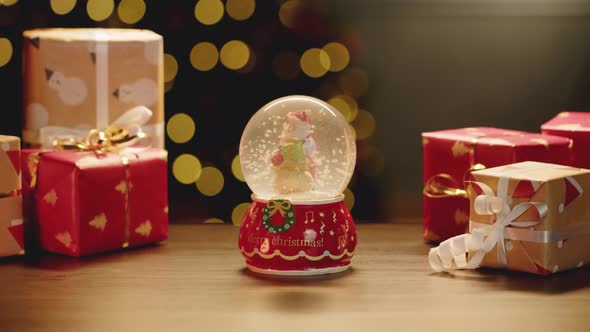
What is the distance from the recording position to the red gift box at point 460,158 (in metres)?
1.67

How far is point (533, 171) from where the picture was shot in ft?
5.06

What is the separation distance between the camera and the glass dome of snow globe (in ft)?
4.98

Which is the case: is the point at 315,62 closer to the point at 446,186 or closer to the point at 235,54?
the point at 235,54

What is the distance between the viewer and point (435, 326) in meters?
1.25

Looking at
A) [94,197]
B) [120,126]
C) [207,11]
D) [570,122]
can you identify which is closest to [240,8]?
[207,11]

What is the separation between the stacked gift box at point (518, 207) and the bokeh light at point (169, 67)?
1.99ft

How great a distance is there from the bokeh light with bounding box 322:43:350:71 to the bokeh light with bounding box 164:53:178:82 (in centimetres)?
30

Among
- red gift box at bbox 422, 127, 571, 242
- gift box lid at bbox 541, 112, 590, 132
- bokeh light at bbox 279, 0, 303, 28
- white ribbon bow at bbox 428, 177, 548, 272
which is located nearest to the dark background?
bokeh light at bbox 279, 0, 303, 28

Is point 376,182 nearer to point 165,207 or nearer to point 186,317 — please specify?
point 165,207

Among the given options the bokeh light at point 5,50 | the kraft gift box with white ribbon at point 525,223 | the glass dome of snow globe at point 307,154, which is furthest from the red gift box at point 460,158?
the bokeh light at point 5,50

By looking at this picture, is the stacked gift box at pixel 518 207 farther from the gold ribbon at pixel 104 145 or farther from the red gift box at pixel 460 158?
the gold ribbon at pixel 104 145

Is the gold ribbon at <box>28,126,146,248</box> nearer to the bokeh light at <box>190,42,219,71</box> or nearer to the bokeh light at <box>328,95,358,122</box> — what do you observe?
the bokeh light at <box>190,42,219,71</box>

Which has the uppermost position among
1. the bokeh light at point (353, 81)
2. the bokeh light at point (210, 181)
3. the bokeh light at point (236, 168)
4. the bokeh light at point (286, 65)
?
the bokeh light at point (286, 65)

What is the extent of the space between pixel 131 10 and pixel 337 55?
41cm
